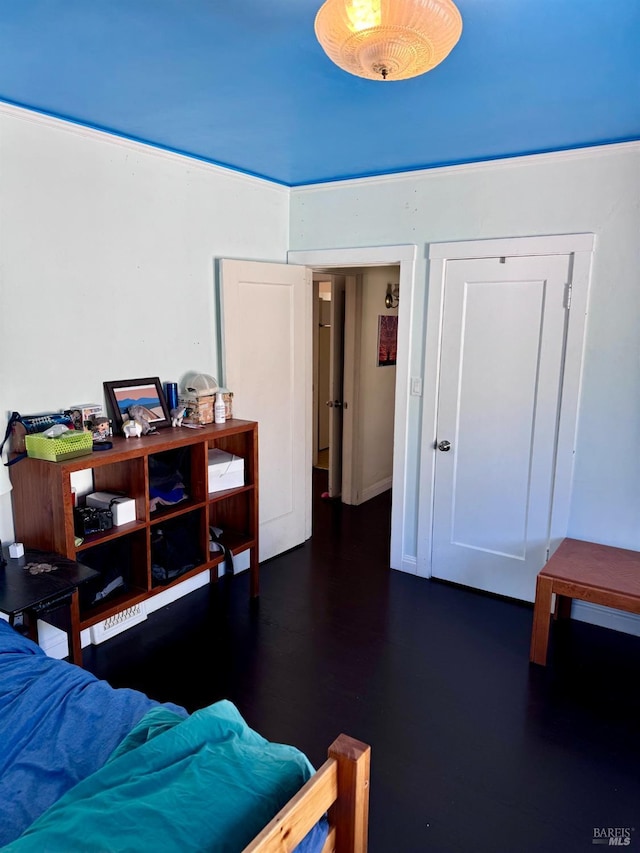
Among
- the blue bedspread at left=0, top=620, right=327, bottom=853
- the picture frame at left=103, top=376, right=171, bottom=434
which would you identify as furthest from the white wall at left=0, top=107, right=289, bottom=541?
the blue bedspread at left=0, top=620, right=327, bottom=853

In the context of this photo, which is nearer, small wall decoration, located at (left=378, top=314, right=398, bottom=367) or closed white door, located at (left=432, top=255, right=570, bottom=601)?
closed white door, located at (left=432, top=255, right=570, bottom=601)

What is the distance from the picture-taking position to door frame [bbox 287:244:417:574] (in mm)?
3582

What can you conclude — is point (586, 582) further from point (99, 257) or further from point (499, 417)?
point (99, 257)

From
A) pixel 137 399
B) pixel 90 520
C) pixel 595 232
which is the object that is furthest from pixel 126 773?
pixel 595 232

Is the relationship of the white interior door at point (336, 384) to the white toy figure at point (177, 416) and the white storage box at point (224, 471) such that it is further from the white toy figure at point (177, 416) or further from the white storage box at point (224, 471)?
the white toy figure at point (177, 416)

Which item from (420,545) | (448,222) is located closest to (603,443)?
(420,545)

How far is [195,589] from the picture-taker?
3.59 m

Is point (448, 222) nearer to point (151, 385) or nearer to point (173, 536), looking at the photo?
point (151, 385)

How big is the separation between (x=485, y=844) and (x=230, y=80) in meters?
2.77

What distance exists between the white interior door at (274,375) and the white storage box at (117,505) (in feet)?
3.53

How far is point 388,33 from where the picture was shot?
1364 mm

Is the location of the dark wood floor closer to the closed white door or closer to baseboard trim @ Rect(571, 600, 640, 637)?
baseboard trim @ Rect(571, 600, 640, 637)

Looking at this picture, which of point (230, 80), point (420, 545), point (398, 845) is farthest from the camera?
point (420, 545)

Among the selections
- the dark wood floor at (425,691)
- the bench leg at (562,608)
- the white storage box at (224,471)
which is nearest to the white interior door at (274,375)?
the white storage box at (224,471)
